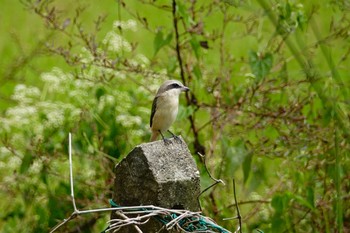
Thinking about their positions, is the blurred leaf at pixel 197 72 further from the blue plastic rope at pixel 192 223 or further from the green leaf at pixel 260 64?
the blue plastic rope at pixel 192 223

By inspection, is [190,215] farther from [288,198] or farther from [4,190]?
[4,190]

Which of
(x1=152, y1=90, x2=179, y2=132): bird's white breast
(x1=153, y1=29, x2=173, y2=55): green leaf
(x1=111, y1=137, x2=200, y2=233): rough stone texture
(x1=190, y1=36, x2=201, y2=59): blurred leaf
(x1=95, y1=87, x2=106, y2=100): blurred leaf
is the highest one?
(x1=153, y1=29, x2=173, y2=55): green leaf

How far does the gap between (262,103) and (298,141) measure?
37 cm

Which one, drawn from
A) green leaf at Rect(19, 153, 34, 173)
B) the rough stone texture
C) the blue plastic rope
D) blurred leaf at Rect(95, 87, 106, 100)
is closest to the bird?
blurred leaf at Rect(95, 87, 106, 100)

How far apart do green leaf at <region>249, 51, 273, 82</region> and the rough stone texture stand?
2370 millimetres

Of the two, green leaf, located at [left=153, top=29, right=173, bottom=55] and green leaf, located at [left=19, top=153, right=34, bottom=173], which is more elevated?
green leaf, located at [left=153, top=29, right=173, bottom=55]

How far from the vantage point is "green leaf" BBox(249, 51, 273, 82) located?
518 cm

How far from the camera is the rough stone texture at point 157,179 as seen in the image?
9.07ft

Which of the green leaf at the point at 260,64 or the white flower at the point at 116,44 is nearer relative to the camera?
the green leaf at the point at 260,64

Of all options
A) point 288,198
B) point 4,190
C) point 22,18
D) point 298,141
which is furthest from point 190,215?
point 22,18

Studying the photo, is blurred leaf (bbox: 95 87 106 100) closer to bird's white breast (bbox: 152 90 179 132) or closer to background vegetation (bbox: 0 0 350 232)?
background vegetation (bbox: 0 0 350 232)

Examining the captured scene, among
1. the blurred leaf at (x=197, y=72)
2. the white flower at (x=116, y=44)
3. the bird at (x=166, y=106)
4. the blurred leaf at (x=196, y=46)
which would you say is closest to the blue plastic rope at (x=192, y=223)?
the bird at (x=166, y=106)

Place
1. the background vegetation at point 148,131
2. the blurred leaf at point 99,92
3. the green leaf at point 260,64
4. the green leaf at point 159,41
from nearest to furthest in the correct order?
1. the green leaf at point 260,64
2. the green leaf at point 159,41
3. the background vegetation at point 148,131
4. the blurred leaf at point 99,92

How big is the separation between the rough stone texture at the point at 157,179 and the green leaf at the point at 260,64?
93.3 inches
